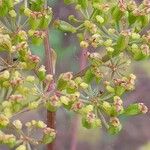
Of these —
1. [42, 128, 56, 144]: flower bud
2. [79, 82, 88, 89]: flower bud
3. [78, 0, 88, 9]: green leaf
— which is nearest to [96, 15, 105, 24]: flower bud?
[78, 0, 88, 9]: green leaf

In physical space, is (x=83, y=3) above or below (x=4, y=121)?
above

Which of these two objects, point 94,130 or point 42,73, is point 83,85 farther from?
point 94,130

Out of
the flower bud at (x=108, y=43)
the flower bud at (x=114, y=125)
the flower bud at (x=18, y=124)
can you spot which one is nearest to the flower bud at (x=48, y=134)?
the flower bud at (x=18, y=124)

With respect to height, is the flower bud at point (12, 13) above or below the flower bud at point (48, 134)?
above

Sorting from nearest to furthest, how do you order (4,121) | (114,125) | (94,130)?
(4,121)
(114,125)
(94,130)

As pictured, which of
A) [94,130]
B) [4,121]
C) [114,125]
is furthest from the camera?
[94,130]

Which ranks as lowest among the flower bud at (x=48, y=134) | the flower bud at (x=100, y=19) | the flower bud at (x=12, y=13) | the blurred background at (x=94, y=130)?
the blurred background at (x=94, y=130)

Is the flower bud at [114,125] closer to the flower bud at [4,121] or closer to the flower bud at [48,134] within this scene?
the flower bud at [48,134]

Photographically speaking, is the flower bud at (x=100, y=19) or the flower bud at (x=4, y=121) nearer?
the flower bud at (x=4, y=121)

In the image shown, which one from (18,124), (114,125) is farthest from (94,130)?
(18,124)

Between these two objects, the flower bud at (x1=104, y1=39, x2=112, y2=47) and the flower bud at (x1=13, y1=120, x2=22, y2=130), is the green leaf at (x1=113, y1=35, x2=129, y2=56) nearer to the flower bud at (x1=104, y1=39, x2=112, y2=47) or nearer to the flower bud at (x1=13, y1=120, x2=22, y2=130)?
the flower bud at (x1=104, y1=39, x2=112, y2=47)
